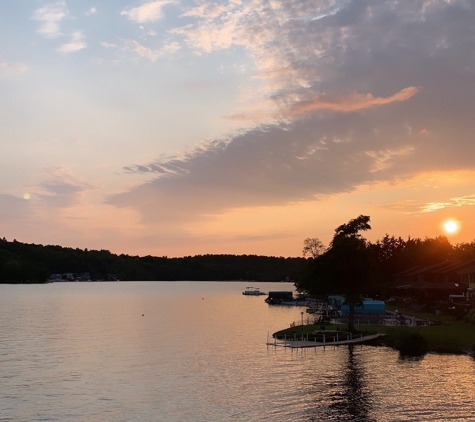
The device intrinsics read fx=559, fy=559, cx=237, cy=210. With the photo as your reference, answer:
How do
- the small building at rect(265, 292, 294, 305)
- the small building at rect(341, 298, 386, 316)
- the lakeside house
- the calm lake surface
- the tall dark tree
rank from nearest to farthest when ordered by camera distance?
the calm lake surface → the tall dark tree → the lakeside house → the small building at rect(341, 298, 386, 316) → the small building at rect(265, 292, 294, 305)

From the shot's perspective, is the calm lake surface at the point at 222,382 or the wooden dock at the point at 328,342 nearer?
the calm lake surface at the point at 222,382

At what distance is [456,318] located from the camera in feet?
271

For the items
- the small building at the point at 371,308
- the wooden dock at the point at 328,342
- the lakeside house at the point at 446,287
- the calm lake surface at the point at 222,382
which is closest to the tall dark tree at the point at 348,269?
the wooden dock at the point at 328,342

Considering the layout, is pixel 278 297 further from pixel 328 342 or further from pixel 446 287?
pixel 328 342

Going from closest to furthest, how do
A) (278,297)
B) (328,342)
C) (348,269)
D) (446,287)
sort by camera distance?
(328,342), (348,269), (446,287), (278,297)

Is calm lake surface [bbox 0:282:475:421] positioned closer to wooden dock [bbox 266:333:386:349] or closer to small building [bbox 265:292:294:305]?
wooden dock [bbox 266:333:386:349]

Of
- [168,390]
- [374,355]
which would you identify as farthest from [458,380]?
[168,390]

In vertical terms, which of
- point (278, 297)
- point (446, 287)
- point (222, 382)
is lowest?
point (222, 382)

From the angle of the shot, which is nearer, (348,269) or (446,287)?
(348,269)

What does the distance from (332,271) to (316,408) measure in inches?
1419

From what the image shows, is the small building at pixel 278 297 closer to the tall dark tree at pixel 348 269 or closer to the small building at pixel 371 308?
the small building at pixel 371 308

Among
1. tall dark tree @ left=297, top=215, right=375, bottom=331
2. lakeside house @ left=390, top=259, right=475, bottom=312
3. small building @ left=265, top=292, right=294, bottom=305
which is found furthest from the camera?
small building @ left=265, top=292, right=294, bottom=305

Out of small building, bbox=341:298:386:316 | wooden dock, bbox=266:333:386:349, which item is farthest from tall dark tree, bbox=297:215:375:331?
small building, bbox=341:298:386:316

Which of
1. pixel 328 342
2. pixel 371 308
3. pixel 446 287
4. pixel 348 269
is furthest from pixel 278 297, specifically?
pixel 328 342
